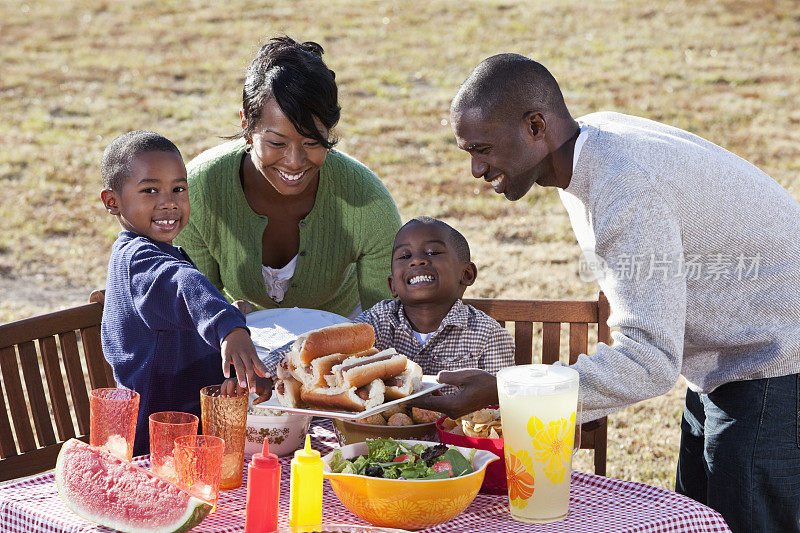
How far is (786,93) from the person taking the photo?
11.9 metres

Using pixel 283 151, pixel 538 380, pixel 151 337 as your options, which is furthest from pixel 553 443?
pixel 283 151

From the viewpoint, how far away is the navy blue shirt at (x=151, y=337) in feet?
8.91

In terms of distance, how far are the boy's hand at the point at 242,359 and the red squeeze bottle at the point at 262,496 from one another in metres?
0.31

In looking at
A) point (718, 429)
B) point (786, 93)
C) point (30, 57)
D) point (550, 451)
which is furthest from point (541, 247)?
point (30, 57)

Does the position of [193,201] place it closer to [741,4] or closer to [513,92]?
[513,92]

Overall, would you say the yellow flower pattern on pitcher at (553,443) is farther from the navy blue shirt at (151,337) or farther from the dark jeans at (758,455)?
the navy blue shirt at (151,337)

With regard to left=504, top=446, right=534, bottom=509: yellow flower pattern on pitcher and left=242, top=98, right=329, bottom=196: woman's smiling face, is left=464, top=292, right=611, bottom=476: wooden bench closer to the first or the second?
left=242, top=98, right=329, bottom=196: woman's smiling face

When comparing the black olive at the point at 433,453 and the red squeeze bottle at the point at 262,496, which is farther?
the black olive at the point at 433,453

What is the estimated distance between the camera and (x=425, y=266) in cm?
340

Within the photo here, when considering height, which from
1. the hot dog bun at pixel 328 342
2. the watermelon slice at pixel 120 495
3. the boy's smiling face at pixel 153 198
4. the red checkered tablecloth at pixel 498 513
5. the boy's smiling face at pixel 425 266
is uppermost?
the boy's smiling face at pixel 153 198

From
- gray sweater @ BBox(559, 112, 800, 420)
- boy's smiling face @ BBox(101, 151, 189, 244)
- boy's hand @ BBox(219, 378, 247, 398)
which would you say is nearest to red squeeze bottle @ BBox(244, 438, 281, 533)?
boy's hand @ BBox(219, 378, 247, 398)

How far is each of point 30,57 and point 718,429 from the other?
41.9 feet

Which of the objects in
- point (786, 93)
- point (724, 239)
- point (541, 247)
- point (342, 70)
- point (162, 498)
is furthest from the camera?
point (342, 70)

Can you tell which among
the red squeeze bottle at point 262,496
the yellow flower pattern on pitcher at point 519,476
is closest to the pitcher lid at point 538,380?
the yellow flower pattern on pitcher at point 519,476
